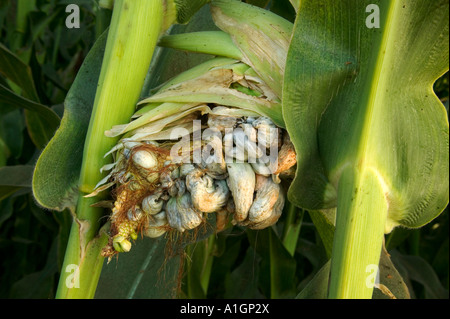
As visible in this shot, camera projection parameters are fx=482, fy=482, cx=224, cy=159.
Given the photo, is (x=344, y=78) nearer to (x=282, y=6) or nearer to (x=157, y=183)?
(x=157, y=183)

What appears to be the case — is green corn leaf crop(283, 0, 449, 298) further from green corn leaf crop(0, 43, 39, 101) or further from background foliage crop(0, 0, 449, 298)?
green corn leaf crop(0, 43, 39, 101)

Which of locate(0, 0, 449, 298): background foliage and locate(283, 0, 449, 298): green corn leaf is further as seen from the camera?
locate(0, 0, 449, 298): background foliage

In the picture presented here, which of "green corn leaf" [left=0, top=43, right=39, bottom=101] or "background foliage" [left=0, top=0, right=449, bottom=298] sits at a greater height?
"green corn leaf" [left=0, top=43, right=39, bottom=101]

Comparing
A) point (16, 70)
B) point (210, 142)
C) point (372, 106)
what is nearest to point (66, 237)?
point (16, 70)

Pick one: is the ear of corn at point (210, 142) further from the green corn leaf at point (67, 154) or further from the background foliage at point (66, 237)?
the background foliage at point (66, 237)

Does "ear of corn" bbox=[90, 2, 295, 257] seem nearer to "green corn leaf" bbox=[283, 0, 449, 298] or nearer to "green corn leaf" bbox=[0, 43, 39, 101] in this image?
"green corn leaf" bbox=[283, 0, 449, 298]

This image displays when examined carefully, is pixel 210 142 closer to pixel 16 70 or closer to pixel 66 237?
pixel 16 70

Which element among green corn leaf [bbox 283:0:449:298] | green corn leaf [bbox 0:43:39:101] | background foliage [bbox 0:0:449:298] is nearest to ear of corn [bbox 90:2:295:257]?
green corn leaf [bbox 283:0:449:298]
